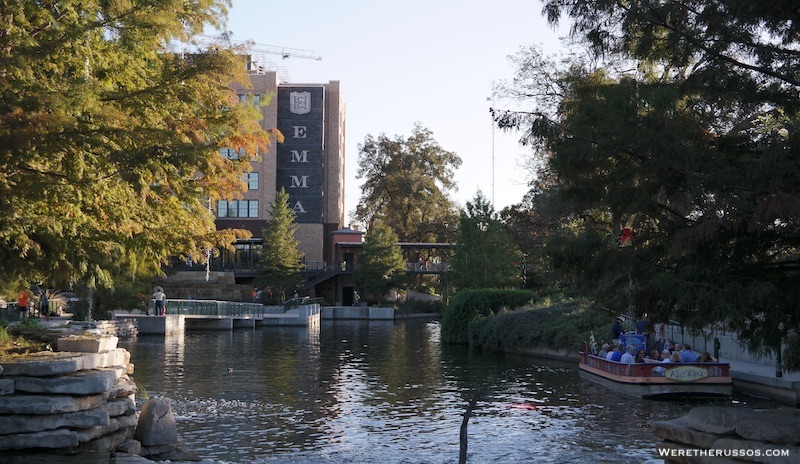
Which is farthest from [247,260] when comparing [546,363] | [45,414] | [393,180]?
[45,414]

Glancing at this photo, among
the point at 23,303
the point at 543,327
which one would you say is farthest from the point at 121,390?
the point at 543,327

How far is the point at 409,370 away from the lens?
102ft

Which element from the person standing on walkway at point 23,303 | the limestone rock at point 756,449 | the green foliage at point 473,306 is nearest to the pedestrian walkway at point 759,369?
the limestone rock at point 756,449

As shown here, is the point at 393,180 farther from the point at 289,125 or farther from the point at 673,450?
the point at 673,450

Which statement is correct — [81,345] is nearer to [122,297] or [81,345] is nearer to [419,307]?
[122,297]

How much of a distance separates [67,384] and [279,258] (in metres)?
64.6

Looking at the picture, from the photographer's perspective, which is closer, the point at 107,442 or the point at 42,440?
the point at 42,440

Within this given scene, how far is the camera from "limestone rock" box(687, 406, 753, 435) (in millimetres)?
12062

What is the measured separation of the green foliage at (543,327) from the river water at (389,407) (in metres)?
1.39

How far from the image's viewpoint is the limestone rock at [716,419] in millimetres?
12062

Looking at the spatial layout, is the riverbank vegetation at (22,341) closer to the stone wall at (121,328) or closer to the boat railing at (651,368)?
the boat railing at (651,368)

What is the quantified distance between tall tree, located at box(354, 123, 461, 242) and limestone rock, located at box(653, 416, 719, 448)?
84155mm

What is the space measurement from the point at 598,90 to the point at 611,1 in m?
1.39

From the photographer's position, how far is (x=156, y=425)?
600 inches
